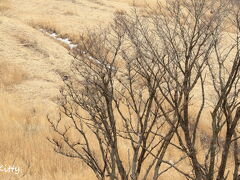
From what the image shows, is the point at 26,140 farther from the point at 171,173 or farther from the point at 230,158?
the point at 230,158

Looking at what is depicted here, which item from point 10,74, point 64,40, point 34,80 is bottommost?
point 34,80

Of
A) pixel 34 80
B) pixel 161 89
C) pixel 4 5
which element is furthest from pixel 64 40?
pixel 161 89

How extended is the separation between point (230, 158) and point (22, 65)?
8129mm

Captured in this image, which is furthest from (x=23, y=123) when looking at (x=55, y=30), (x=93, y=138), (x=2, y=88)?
(x=55, y=30)

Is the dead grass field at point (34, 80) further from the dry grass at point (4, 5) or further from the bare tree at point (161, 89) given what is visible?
the bare tree at point (161, 89)

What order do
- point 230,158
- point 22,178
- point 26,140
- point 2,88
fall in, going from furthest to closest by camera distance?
point 2,88, point 230,158, point 26,140, point 22,178

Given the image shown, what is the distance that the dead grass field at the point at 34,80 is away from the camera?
6727 millimetres

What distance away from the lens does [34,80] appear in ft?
40.6

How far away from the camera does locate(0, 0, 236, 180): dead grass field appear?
265 inches

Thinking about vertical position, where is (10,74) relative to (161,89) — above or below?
below

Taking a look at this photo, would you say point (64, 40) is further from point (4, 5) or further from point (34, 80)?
point (4, 5)

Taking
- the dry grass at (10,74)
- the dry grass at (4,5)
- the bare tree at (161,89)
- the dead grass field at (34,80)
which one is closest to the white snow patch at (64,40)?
the dead grass field at (34,80)

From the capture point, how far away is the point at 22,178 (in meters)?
5.78

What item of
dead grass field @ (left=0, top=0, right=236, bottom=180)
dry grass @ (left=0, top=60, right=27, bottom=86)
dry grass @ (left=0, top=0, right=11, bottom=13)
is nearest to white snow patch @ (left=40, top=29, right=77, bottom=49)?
dead grass field @ (left=0, top=0, right=236, bottom=180)
